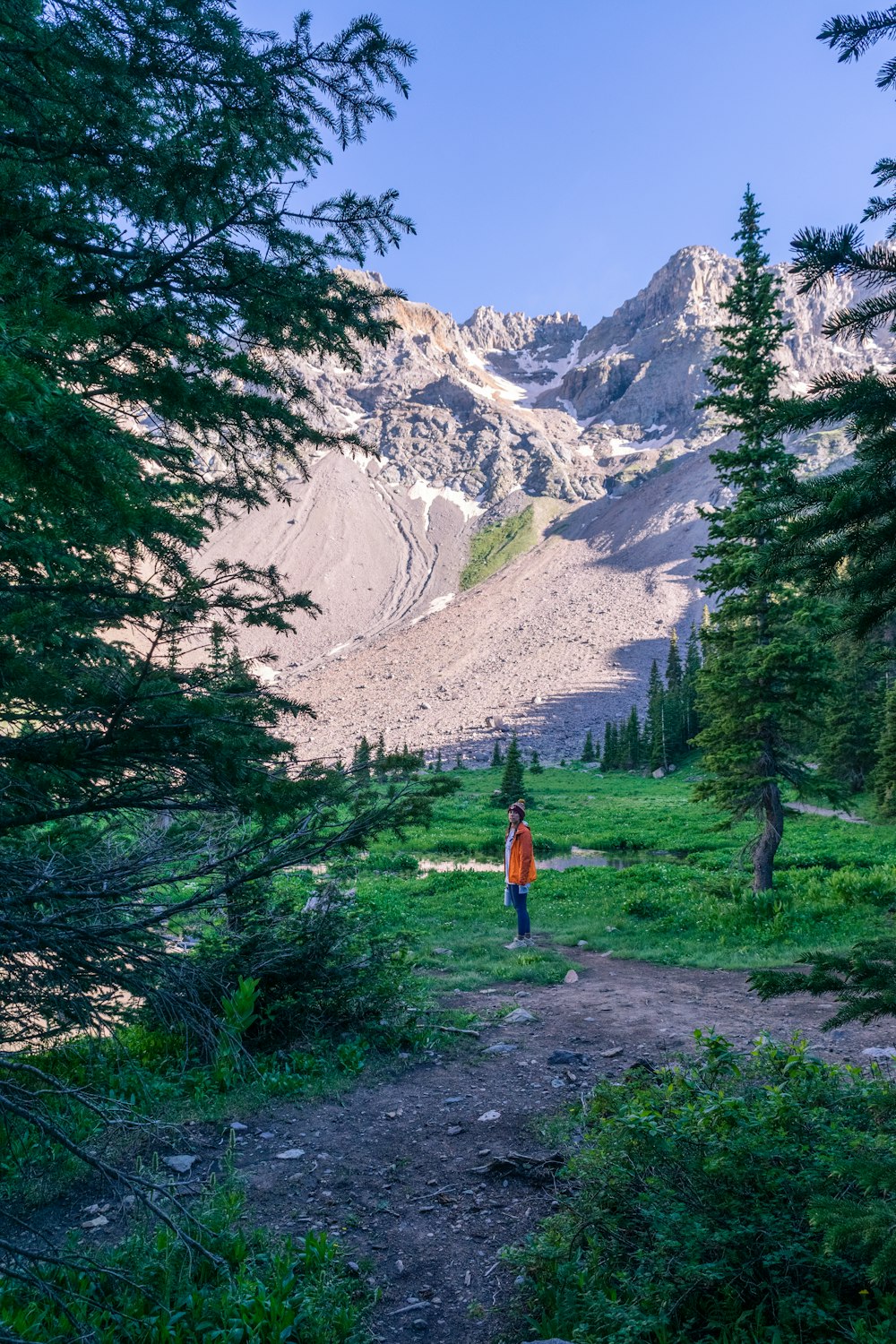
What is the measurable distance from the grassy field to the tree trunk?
34 cm

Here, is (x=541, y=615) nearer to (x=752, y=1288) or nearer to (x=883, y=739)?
(x=883, y=739)

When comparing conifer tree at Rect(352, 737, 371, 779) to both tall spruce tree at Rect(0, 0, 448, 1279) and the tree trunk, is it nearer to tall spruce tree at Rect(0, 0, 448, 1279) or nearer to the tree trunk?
tall spruce tree at Rect(0, 0, 448, 1279)

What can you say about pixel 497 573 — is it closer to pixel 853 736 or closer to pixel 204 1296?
pixel 853 736

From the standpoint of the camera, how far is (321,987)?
259 inches

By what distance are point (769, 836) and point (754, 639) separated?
374 centimetres

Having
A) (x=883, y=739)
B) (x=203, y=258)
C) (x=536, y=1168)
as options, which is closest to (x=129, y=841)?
(x=536, y=1168)

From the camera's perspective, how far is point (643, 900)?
13.0 m

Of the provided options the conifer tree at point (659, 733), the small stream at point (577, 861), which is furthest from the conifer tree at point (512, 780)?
the conifer tree at point (659, 733)

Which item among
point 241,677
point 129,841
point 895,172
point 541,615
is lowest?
point 129,841

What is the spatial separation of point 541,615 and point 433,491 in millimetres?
72233

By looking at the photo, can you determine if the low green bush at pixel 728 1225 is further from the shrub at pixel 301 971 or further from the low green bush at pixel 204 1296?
the shrub at pixel 301 971

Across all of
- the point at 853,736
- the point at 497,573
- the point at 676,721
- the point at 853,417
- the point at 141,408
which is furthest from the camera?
the point at 497,573

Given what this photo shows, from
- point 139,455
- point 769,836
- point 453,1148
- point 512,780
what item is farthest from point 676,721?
point 139,455

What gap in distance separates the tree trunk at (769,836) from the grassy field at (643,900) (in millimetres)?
343
